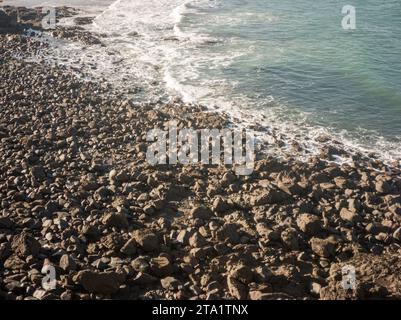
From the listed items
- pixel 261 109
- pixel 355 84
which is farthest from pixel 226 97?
pixel 355 84

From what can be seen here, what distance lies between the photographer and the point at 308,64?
23078 millimetres

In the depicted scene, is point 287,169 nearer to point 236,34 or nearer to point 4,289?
point 4,289

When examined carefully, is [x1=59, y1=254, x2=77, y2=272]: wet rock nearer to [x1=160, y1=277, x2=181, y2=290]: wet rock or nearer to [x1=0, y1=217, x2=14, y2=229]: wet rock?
[x1=160, y1=277, x2=181, y2=290]: wet rock

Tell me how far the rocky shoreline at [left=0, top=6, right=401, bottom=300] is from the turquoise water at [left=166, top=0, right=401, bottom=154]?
3.74 meters

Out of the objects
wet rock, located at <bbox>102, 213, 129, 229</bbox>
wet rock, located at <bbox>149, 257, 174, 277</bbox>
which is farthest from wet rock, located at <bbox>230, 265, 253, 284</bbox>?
wet rock, located at <bbox>102, 213, 129, 229</bbox>

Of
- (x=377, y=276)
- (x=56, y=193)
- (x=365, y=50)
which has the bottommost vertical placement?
(x=377, y=276)

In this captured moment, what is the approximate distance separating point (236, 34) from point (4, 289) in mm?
24760

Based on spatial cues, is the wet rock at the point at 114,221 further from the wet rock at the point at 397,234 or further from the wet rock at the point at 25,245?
the wet rock at the point at 397,234

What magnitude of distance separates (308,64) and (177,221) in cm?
1571

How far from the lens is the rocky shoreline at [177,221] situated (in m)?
8.29

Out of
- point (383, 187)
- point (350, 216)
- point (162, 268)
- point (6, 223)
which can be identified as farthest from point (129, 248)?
point (383, 187)

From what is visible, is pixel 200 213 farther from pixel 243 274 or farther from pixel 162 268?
pixel 243 274

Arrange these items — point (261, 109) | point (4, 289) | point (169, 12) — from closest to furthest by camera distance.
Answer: point (4, 289) < point (261, 109) < point (169, 12)

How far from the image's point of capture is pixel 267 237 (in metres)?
9.66
